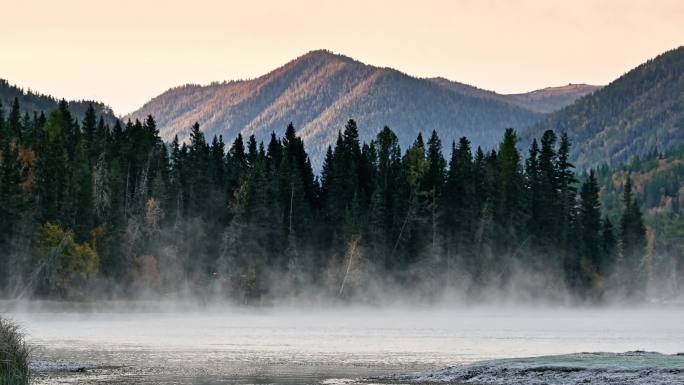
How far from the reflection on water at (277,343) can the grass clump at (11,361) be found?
8.29m

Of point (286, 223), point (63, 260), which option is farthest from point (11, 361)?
point (286, 223)

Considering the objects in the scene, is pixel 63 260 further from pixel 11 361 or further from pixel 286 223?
pixel 11 361

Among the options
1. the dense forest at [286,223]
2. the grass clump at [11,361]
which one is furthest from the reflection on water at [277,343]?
the dense forest at [286,223]

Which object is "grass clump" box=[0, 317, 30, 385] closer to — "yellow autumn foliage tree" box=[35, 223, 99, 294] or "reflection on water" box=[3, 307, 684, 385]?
"reflection on water" box=[3, 307, 684, 385]

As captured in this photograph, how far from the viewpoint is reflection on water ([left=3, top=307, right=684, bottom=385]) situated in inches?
1917

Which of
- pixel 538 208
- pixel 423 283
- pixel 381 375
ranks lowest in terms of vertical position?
pixel 381 375

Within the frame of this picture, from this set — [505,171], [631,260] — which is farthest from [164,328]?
[631,260]

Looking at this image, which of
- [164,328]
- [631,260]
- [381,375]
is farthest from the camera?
[631,260]

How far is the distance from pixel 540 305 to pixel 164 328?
76199mm

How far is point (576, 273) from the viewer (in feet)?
534

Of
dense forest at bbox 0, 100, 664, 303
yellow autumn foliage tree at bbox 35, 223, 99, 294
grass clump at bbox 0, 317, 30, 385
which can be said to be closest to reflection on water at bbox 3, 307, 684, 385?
yellow autumn foliage tree at bbox 35, 223, 99, 294

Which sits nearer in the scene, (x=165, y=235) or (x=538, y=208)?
(x=165, y=235)

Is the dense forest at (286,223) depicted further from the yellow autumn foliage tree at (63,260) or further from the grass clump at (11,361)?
the grass clump at (11,361)

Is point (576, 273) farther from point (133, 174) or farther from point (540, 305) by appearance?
point (133, 174)
